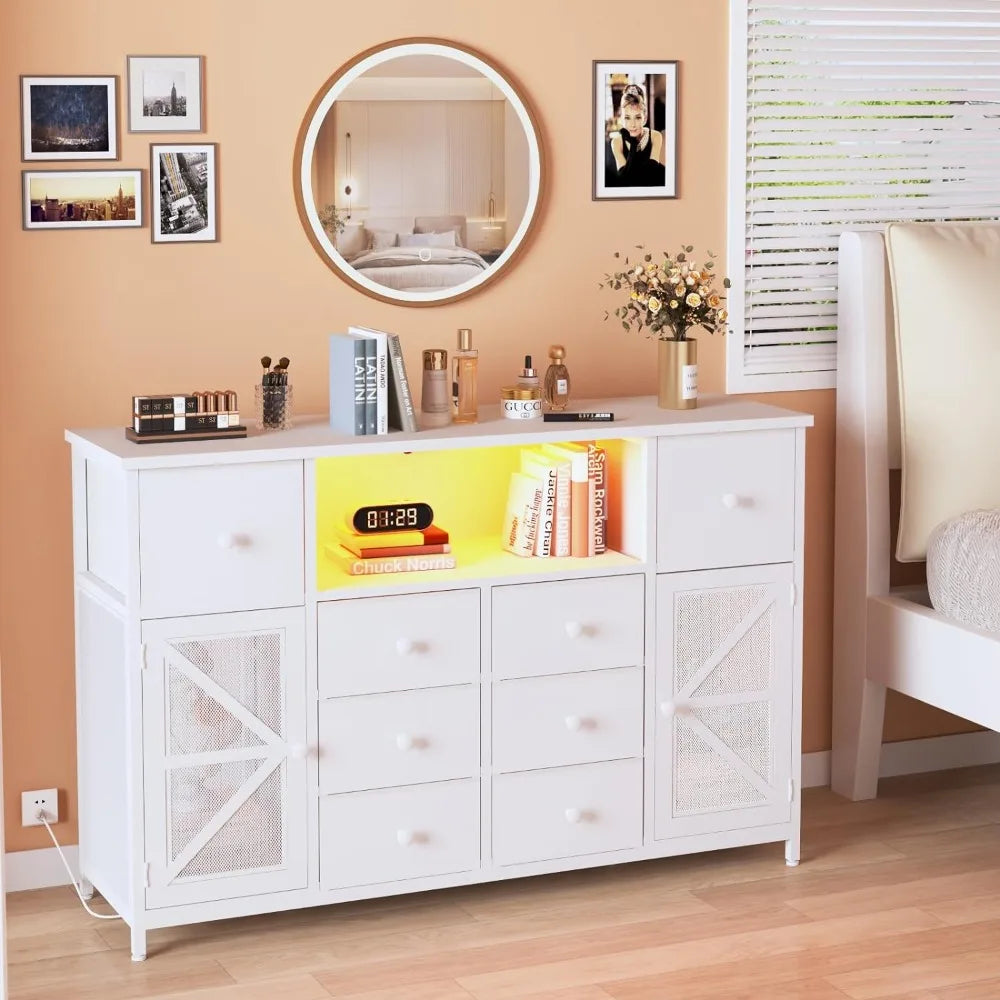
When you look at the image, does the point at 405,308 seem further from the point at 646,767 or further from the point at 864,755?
the point at 864,755

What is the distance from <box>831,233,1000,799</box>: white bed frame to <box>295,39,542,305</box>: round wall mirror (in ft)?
2.59

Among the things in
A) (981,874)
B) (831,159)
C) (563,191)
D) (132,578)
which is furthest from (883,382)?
(132,578)

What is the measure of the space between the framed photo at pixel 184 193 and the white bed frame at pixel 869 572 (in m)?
1.43

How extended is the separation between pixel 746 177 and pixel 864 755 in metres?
1.38

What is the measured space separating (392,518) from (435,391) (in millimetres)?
263

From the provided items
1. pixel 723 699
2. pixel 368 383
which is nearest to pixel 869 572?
pixel 723 699

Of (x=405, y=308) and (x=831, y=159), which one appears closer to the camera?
(x=405, y=308)

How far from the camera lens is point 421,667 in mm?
3123

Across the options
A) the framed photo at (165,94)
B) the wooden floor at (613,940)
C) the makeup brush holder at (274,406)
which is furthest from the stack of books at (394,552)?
the framed photo at (165,94)

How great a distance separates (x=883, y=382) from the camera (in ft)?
12.1

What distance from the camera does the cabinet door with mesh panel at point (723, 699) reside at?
333 centimetres

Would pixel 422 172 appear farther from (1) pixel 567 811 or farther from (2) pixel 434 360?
(1) pixel 567 811

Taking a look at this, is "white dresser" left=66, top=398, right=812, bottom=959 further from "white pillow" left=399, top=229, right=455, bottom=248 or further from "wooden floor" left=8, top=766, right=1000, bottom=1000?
"white pillow" left=399, top=229, right=455, bottom=248

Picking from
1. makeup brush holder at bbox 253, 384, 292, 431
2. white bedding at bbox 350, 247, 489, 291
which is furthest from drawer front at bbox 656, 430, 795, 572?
makeup brush holder at bbox 253, 384, 292, 431
